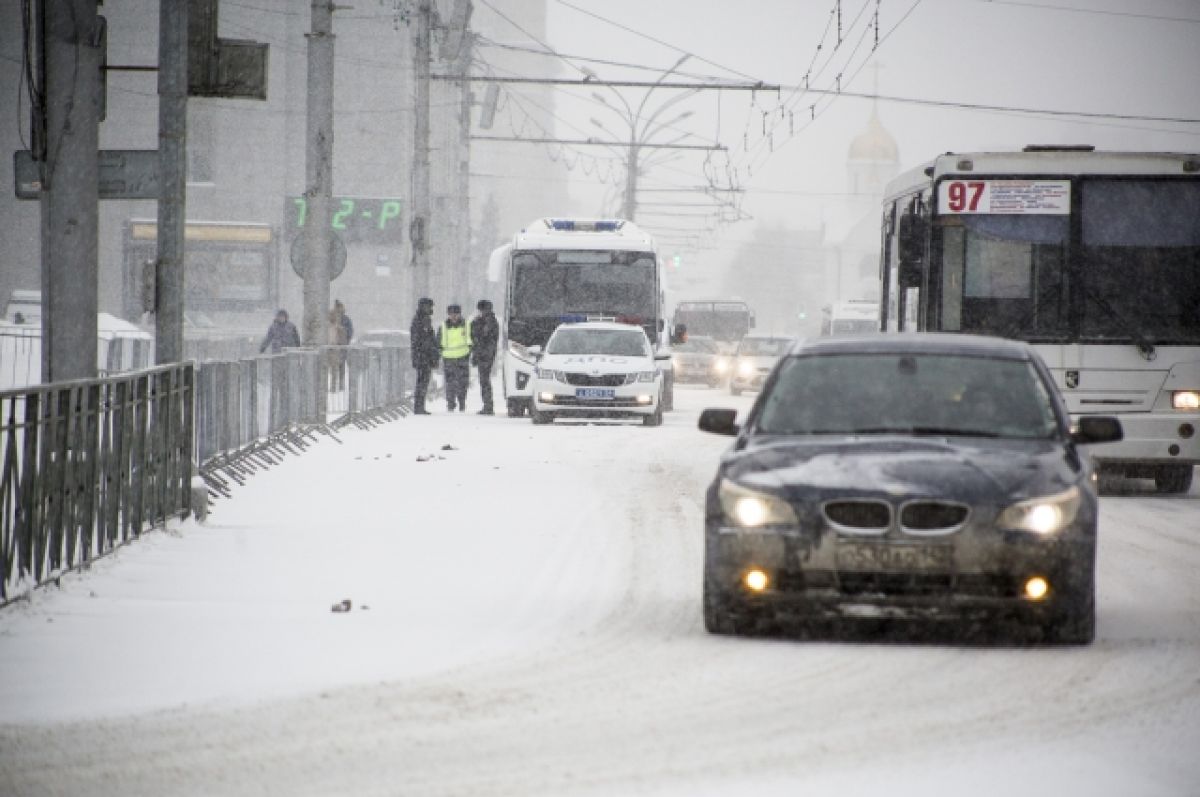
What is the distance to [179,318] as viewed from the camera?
14914 millimetres

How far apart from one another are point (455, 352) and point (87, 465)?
23138 mm

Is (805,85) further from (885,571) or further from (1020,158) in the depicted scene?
(885,571)

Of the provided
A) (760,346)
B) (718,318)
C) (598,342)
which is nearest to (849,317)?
(760,346)

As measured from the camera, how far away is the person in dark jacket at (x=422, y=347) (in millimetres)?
33688

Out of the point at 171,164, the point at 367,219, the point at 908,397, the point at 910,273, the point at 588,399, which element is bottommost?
the point at 588,399

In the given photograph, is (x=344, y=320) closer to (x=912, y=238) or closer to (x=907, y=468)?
(x=912, y=238)

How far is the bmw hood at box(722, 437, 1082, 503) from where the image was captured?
9.09m

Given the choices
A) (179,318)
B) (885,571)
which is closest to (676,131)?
(179,318)

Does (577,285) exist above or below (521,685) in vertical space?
above

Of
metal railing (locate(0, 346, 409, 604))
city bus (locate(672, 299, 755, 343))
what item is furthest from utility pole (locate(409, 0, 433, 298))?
city bus (locate(672, 299, 755, 343))

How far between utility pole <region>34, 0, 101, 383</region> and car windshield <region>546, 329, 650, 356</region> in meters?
18.4

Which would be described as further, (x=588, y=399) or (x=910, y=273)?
(x=588, y=399)

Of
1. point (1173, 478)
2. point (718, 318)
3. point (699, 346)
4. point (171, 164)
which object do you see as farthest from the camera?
point (718, 318)

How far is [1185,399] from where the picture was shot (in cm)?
1836
